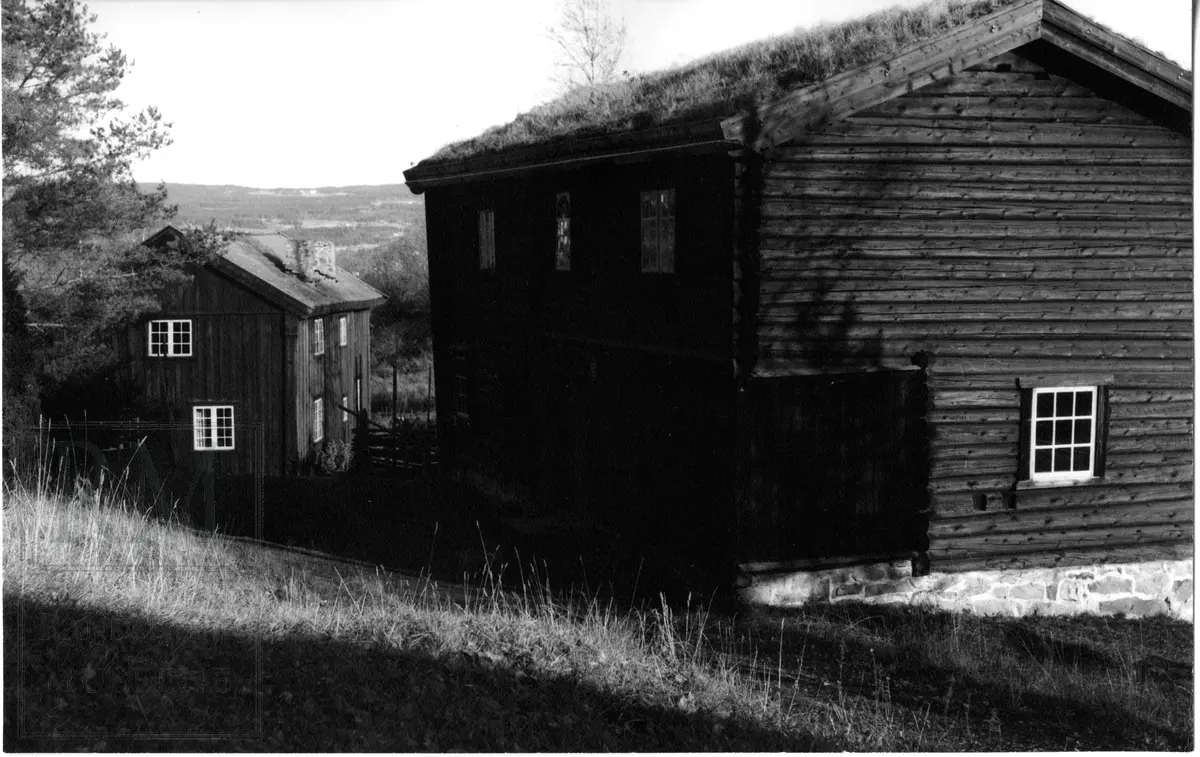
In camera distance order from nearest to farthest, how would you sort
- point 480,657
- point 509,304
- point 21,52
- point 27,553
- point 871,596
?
point 480,657 → point 27,553 → point 871,596 → point 21,52 → point 509,304

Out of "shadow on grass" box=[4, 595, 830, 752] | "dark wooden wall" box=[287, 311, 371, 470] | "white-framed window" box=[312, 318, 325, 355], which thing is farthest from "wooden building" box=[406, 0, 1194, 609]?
"white-framed window" box=[312, 318, 325, 355]

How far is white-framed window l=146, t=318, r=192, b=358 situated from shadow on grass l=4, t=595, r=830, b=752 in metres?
19.4

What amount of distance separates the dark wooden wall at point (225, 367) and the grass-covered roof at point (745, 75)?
11.4m

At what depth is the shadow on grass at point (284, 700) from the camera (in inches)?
337

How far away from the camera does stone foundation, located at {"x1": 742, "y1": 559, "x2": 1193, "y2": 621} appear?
552 inches

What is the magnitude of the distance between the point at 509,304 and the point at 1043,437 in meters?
9.12

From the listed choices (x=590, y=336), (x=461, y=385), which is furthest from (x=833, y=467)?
(x=461, y=385)

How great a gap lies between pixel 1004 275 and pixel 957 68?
247 centimetres

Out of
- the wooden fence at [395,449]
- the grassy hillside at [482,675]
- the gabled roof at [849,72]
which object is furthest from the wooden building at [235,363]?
the grassy hillside at [482,675]

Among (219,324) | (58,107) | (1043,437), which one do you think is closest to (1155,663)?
(1043,437)

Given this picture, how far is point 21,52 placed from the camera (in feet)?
60.1

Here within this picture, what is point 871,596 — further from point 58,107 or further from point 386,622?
point 58,107

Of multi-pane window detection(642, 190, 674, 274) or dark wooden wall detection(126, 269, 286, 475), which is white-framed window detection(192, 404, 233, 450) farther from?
multi-pane window detection(642, 190, 674, 274)

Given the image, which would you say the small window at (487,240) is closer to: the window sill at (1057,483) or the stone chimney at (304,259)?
the window sill at (1057,483)
